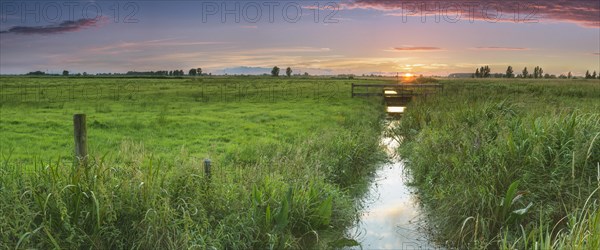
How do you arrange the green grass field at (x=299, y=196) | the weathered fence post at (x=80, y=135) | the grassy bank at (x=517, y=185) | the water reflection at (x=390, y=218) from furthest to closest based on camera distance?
the water reflection at (x=390, y=218), the weathered fence post at (x=80, y=135), the grassy bank at (x=517, y=185), the green grass field at (x=299, y=196)

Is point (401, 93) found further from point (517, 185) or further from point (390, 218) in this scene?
point (517, 185)

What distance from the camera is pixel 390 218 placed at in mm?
8883

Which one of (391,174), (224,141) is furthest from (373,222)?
(224,141)

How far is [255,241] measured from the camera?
6328mm

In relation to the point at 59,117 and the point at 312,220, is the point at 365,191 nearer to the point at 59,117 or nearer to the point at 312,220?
the point at 312,220

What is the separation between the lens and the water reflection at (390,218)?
25.1 ft

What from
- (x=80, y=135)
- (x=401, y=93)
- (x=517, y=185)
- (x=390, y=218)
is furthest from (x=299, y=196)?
(x=401, y=93)

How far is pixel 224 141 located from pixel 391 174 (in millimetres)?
6543

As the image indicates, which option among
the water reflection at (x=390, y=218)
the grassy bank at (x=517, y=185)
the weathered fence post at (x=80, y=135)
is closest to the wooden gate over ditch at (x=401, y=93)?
the water reflection at (x=390, y=218)

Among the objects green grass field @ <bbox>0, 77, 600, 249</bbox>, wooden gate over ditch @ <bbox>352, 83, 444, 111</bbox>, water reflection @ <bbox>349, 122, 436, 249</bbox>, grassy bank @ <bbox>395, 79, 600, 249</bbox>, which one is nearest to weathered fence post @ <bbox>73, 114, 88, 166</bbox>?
green grass field @ <bbox>0, 77, 600, 249</bbox>

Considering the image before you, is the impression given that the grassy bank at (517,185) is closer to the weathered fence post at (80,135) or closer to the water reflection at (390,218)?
the water reflection at (390,218)

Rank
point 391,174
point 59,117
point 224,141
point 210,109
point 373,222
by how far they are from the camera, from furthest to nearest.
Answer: point 210,109
point 59,117
point 224,141
point 391,174
point 373,222

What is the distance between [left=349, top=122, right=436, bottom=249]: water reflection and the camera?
301 inches

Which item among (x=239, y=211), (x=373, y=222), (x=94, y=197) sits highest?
(x=94, y=197)
